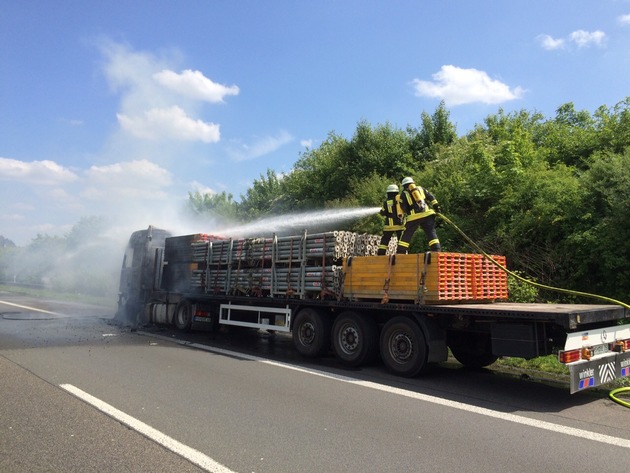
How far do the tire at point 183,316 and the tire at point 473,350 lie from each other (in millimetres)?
7056

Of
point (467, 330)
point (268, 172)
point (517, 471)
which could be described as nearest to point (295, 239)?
point (467, 330)

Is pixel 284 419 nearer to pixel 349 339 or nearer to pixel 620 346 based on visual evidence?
pixel 349 339

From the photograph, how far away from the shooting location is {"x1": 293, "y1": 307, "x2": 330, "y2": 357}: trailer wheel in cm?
862

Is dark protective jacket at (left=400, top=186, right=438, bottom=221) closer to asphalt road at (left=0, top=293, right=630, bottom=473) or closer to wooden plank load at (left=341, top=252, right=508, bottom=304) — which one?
wooden plank load at (left=341, top=252, right=508, bottom=304)

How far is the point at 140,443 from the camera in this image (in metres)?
4.17

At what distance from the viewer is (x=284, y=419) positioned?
4.95m

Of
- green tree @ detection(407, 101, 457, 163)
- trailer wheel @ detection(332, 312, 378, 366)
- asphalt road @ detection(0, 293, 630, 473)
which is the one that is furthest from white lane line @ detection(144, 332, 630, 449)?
green tree @ detection(407, 101, 457, 163)

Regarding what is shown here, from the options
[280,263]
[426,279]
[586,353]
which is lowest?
[586,353]

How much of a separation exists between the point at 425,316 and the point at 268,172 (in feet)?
91.7

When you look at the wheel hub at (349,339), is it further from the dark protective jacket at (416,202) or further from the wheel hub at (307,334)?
the dark protective jacket at (416,202)

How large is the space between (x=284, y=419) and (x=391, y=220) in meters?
5.13

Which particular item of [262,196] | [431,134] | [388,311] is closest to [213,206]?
[262,196]

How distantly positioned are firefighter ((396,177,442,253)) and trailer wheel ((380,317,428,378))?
1704 millimetres

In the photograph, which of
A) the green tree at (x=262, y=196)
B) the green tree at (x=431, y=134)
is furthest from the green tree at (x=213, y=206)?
the green tree at (x=431, y=134)
